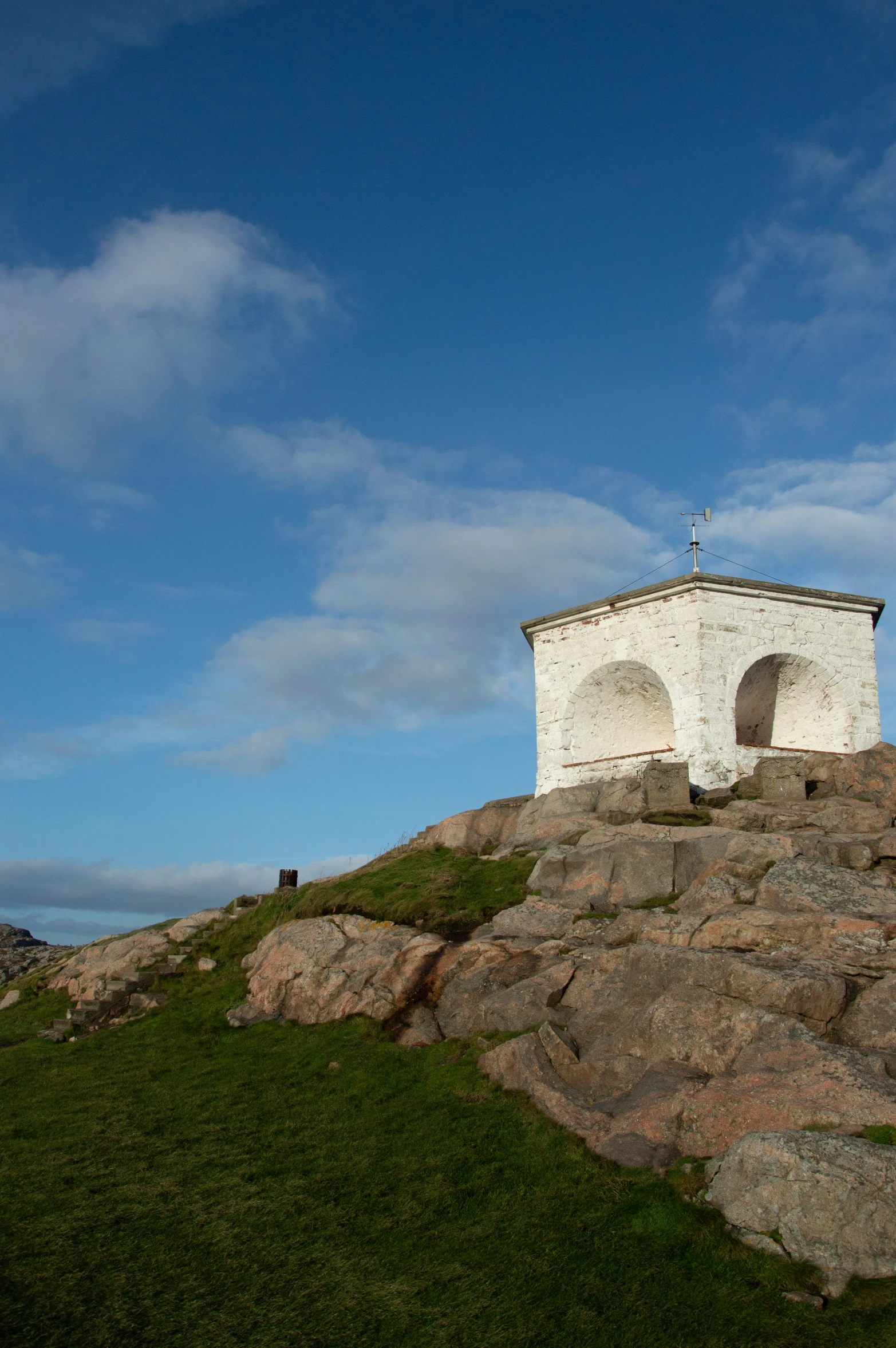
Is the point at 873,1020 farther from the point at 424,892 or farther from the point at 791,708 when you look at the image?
the point at 791,708

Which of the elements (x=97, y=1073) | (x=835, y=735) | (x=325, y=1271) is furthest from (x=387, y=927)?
(x=835, y=735)

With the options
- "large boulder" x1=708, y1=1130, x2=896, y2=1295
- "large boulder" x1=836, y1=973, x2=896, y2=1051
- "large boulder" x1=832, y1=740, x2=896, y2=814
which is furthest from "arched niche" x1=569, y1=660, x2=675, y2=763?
"large boulder" x1=708, y1=1130, x2=896, y2=1295

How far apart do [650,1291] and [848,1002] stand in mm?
4274

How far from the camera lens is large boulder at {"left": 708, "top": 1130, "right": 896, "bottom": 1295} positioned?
732 cm

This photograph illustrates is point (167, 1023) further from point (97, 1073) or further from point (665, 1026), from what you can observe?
point (665, 1026)

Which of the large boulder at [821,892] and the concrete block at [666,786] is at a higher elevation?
the concrete block at [666,786]

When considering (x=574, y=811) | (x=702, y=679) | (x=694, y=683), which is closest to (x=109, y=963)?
(x=574, y=811)

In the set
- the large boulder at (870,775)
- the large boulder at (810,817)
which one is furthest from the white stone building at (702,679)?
the large boulder at (810,817)

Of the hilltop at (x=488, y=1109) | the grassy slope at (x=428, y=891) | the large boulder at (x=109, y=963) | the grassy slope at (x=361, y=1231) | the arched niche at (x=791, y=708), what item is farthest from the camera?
the arched niche at (x=791, y=708)

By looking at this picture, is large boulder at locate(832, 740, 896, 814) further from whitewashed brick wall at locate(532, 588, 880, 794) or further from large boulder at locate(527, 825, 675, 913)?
large boulder at locate(527, 825, 675, 913)

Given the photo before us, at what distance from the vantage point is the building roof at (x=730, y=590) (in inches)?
884

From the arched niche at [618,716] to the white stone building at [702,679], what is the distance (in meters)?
0.04

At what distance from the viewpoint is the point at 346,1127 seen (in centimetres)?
1104

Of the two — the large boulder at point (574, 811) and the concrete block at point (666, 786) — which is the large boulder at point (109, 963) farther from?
the concrete block at point (666, 786)
